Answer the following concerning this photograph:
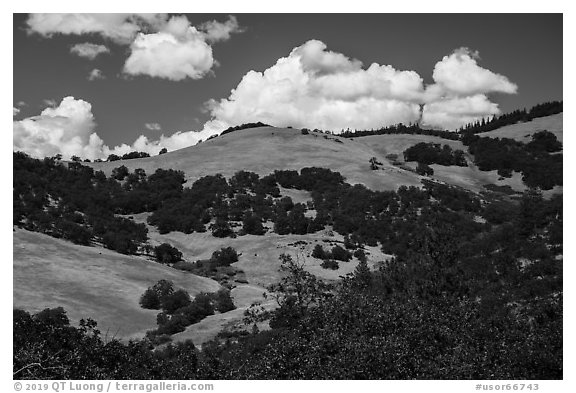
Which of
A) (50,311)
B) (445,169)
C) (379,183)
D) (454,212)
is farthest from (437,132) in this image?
(50,311)

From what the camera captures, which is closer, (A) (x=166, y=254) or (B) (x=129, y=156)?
(A) (x=166, y=254)

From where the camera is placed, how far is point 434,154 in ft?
326

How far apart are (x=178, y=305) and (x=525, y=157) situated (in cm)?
7650

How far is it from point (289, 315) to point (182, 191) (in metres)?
52.6

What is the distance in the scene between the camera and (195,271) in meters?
50.9

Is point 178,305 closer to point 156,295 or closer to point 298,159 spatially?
point 156,295

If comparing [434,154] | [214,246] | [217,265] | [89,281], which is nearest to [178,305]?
[89,281]

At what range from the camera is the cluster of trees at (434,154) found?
9725 cm

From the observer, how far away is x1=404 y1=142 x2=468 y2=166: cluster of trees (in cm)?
9725

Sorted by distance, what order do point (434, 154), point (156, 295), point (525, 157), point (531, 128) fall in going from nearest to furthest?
point (156, 295) → point (525, 157) → point (434, 154) → point (531, 128)

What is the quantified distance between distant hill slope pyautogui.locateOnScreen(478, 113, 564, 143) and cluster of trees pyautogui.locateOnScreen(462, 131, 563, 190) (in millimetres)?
4076

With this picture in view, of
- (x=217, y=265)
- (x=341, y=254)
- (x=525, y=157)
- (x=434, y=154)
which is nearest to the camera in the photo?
(x=217, y=265)

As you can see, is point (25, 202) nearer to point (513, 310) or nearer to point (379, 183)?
point (379, 183)

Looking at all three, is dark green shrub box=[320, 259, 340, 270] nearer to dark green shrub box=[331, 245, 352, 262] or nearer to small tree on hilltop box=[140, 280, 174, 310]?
dark green shrub box=[331, 245, 352, 262]
